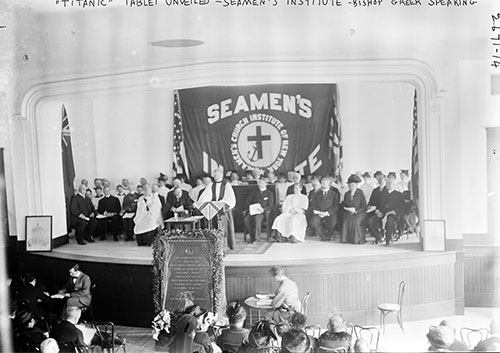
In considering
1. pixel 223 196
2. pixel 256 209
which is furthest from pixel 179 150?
pixel 256 209

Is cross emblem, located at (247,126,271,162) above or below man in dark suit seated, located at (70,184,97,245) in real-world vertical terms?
above

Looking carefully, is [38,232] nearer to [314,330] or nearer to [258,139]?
[258,139]

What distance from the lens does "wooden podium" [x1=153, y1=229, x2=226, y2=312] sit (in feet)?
18.9

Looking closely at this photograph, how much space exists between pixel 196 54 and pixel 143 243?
1993mm

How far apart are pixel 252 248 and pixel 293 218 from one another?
0.52 metres

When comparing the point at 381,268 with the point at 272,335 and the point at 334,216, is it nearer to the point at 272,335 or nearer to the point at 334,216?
the point at 334,216

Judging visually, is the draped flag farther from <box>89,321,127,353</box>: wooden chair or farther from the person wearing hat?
the person wearing hat

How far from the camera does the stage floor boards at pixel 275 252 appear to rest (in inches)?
225

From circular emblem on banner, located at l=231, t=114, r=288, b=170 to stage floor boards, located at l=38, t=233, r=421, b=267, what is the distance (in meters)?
0.85

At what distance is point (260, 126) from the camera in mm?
5809

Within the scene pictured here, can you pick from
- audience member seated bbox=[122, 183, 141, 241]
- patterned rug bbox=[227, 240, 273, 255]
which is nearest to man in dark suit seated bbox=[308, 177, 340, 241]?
patterned rug bbox=[227, 240, 273, 255]

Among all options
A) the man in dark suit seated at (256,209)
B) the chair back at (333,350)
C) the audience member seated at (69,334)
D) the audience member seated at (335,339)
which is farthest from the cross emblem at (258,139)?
the audience member seated at (69,334)

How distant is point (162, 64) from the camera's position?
18.4 feet

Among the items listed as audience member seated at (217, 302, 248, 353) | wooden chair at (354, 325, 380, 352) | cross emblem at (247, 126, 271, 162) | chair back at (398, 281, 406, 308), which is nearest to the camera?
audience member seated at (217, 302, 248, 353)
